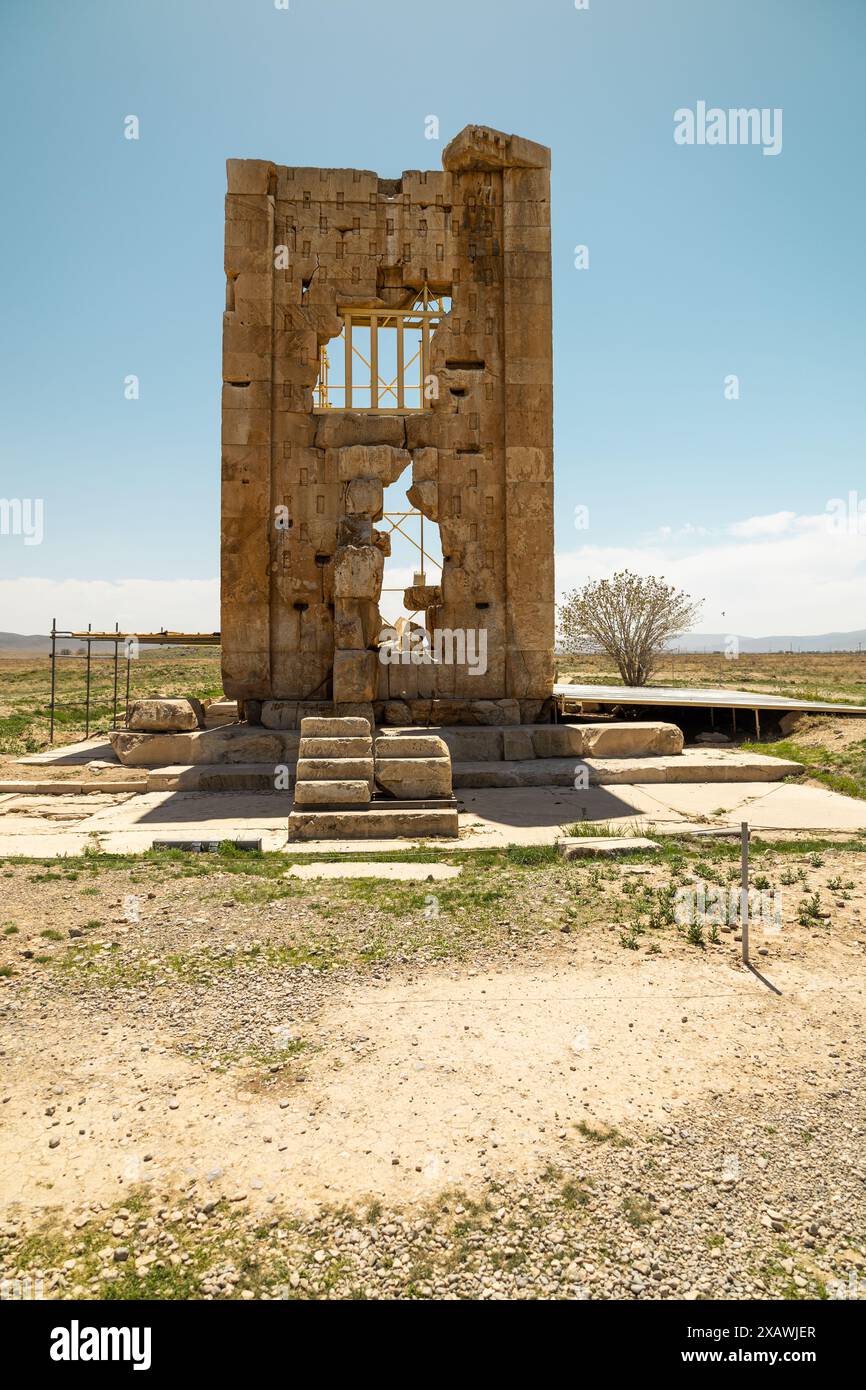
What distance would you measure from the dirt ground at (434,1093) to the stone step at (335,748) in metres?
4.20

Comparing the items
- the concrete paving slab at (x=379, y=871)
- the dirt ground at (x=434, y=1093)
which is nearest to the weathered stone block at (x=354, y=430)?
the concrete paving slab at (x=379, y=871)

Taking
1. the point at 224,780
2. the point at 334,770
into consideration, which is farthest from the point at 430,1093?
the point at 224,780

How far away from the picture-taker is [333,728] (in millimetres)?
11445

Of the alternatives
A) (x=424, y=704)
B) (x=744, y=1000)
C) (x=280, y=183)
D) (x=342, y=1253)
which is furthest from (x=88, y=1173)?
(x=280, y=183)

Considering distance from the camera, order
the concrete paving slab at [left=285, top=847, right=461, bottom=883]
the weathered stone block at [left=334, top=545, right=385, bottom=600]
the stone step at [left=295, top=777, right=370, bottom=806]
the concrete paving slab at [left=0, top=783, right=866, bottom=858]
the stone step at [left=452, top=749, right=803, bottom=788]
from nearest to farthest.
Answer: the concrete paving slab at [left=285, top=847, right=461, bottom=883]
the concrete paving slab at [left=0, top=783, right=866, bottom=858]
the stone step at [left=295, top=777, right=370, bottom=806]
the stone step at [left=452, top=749, right=803, bottom=788]
the weathered stone block at [left=334, top=545, right=385, bottom=600]

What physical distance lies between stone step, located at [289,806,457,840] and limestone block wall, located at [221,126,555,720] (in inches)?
198

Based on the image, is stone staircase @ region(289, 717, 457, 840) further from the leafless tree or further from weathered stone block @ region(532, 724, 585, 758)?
the leafless tree

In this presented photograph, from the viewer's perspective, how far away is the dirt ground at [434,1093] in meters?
3.02

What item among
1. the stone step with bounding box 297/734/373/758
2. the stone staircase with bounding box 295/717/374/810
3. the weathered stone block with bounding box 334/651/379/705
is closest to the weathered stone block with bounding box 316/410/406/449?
the weathered stone block with bounding box 334/651/379/705

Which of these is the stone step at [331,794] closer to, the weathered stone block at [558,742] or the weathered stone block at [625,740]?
the weathered stone block at [558,742]

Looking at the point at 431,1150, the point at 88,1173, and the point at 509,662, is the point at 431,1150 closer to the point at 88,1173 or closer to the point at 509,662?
the point at 88,1173

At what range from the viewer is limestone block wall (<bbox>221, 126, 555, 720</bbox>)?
14719mm
